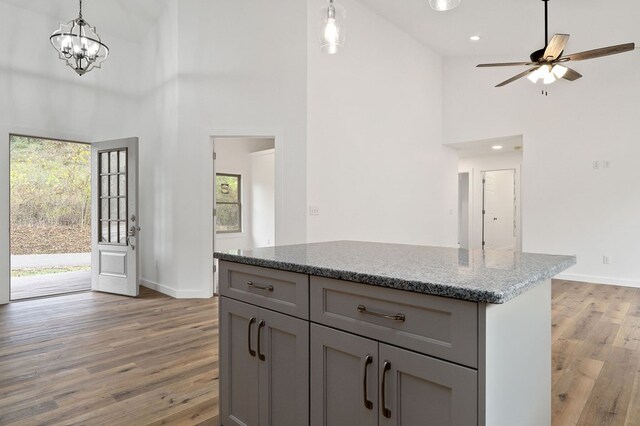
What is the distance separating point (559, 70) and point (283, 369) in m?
4.17

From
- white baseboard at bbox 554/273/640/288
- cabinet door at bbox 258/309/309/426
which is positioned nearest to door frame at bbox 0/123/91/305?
cabinet door at bbox 258/309/309/426

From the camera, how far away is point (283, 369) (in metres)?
1.52

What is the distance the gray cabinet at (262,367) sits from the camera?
146cm

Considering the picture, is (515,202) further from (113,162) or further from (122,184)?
(113,162)

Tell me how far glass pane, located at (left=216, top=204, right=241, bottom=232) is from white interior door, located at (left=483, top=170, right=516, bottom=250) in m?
6.10

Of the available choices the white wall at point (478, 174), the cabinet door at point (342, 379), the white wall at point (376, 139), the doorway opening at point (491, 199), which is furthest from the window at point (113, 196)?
the white wall at point (478, 174)

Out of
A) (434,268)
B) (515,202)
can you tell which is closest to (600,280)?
(515,202)

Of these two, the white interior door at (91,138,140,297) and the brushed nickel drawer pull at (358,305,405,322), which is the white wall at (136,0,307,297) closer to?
the white interior door at (91,138,140,297)

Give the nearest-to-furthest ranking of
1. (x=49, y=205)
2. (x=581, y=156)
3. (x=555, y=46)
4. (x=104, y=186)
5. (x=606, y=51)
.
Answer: (x=606, y=51) → (x=555, y=46) → (x=104, y=186) → (x=581, y=156) → (x=49, y=205)

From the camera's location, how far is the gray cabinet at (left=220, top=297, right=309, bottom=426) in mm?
1455

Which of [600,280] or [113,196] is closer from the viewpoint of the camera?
[113,196]

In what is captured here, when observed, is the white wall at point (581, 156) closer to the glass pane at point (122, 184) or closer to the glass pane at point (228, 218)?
the glass pane at point (228, 218)

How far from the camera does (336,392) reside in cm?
134

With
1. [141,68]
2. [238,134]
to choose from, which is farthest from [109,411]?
[141,68]
